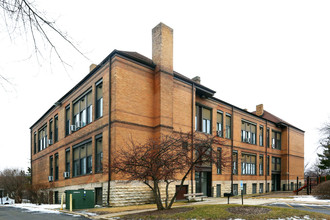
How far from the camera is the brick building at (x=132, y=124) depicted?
22234 mm

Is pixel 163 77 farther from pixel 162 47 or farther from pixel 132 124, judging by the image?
pixel 132 124

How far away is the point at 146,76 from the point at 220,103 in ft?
41.4

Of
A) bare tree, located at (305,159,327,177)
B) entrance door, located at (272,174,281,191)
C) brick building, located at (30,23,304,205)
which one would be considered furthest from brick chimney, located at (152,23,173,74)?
bare tree, located at (305,159,327,177)

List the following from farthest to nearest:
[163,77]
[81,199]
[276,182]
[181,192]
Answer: [276,182] → [181,192] → [163,77] → [81,199]

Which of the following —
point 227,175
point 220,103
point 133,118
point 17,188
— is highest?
point 220,103

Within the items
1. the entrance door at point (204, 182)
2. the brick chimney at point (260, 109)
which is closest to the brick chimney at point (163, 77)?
the entrance door at point (204, 182)

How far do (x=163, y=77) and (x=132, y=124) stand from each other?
15.9 feet

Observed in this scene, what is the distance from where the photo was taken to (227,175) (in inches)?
1348

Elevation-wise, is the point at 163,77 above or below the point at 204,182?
above

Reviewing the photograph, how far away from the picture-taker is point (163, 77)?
24.6 meters

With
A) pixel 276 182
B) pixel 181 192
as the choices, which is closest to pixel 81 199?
pixel 181 192

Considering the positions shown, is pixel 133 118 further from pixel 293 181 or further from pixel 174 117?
pixel 293 181

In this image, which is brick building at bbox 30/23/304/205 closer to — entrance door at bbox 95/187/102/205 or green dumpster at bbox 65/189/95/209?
entrance door at bbox 95/187/102/205

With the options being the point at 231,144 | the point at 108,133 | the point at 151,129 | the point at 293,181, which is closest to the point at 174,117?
the point at 151,129
